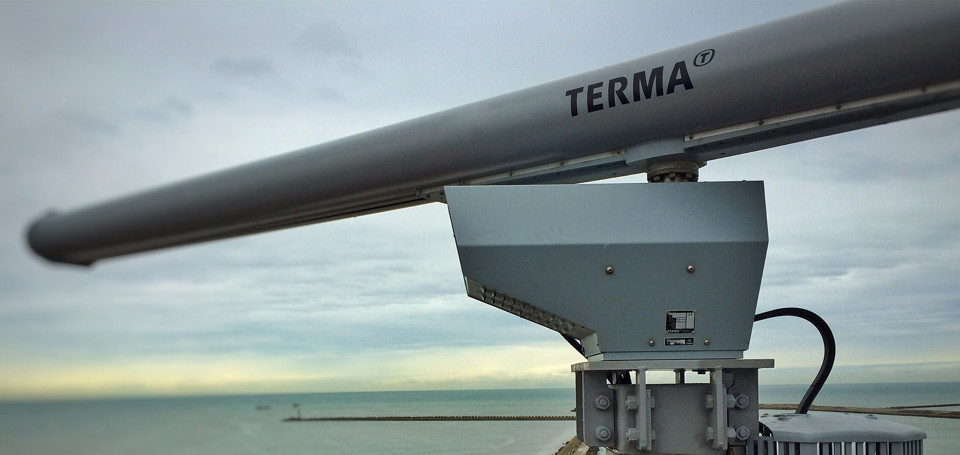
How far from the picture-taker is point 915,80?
312cm

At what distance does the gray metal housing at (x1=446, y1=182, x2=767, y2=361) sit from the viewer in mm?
3719

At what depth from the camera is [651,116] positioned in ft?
12.4

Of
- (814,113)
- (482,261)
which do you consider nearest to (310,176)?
(482,261)

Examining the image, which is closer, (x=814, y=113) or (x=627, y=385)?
(x=814, y=113)

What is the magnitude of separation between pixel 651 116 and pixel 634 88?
18 cm

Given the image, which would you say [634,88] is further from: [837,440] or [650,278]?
[837,440]

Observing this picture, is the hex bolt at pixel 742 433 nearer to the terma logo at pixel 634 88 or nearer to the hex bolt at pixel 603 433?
the hex bolt at pixel 603 433

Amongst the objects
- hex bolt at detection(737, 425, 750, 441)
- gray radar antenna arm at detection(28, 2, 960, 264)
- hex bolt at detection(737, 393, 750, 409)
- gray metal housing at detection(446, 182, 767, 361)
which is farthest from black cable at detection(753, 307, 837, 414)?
gray radar antenna arm at detection(28, 2, 960, 264)

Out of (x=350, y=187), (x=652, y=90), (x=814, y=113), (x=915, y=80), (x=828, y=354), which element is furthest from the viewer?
(x=350, y=187)

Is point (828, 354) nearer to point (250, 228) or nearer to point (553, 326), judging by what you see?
point (553, 326)

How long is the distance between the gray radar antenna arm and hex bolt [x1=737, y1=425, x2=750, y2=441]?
4.66 feet

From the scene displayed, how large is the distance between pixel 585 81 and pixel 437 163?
1090 mm

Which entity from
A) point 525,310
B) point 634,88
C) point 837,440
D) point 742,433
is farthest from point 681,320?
point 634,88

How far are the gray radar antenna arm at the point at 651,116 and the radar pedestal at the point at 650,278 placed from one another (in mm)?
320
